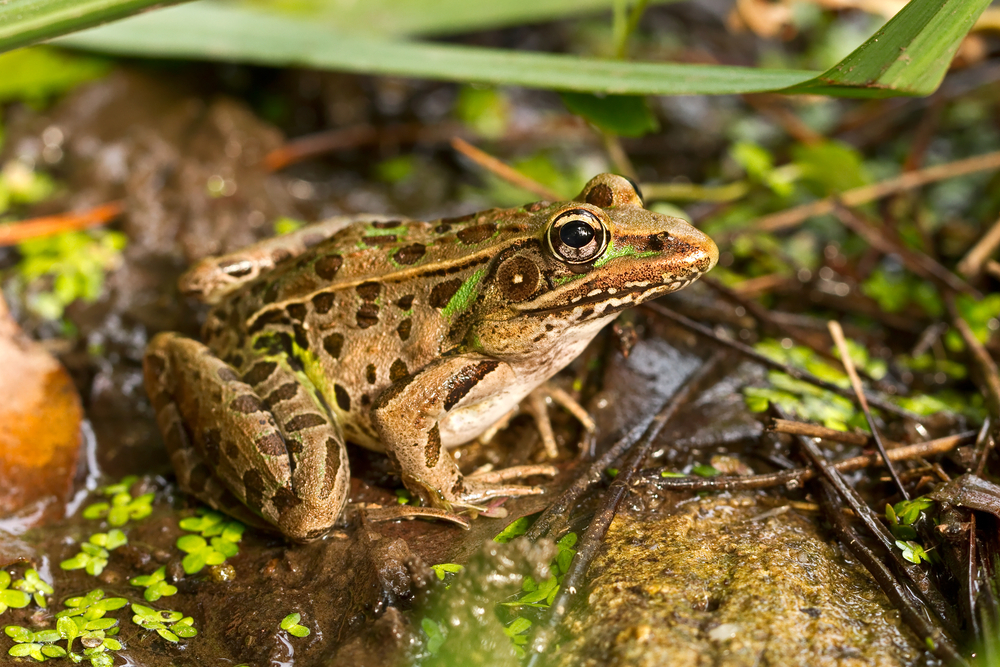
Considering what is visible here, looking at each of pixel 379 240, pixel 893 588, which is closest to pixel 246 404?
pixel 379 240

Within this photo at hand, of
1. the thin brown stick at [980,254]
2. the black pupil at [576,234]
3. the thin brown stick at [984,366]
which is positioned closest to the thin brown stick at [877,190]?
the thin brown stick at [980,254]

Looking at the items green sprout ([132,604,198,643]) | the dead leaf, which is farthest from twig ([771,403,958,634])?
the dead leaf

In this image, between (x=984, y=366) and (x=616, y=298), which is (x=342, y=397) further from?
(x=984, y=366)

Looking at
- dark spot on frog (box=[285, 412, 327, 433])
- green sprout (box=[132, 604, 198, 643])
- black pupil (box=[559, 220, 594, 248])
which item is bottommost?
green sprout (box=[132, 604, 198, 643])

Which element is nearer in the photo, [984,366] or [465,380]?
[465,380]

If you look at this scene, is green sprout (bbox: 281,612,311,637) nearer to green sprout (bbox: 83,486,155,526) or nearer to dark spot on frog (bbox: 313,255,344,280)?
green sprout (bbox: 83,486,155,526)

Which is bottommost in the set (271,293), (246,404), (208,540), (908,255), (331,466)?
(208,540)

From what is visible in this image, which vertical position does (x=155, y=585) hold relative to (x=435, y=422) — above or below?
below

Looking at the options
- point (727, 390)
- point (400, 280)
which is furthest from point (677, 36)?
point (400, 280)
